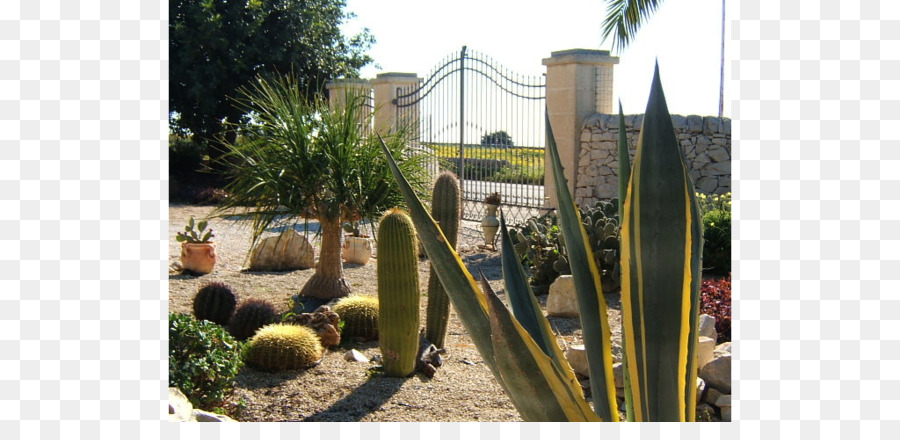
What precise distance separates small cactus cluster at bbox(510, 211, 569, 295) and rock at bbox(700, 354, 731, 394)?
8.51ft

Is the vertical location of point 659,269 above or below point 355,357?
above

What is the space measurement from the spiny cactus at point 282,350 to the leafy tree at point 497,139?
24.4 feet

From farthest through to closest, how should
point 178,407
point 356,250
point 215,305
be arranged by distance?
point 356,250
point 215,305
point 178,407

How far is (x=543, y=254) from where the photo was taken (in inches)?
285

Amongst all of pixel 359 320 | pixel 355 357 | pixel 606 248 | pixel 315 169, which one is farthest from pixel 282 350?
pixel 606 248

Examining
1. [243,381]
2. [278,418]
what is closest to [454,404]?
[278,418]

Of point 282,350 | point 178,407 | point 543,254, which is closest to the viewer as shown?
point 178,407

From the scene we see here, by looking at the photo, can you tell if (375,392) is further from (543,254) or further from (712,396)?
(543,254)

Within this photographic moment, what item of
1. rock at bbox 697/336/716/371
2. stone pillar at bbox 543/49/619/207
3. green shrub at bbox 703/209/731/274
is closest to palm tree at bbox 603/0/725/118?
stone pillar at bbox 543/49/619/207

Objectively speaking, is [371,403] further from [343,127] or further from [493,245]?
[493,245]

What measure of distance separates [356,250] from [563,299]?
3.38 m

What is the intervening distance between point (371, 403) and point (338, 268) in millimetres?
2589

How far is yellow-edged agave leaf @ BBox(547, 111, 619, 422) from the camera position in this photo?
1741 mm

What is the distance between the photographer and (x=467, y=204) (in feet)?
42.5
